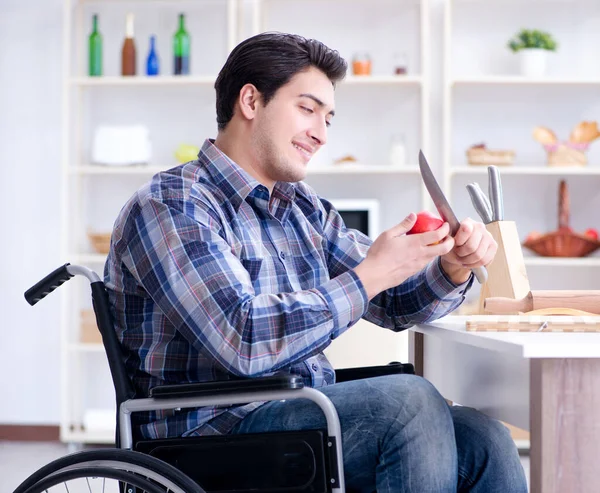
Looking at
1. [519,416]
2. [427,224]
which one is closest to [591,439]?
A: [519,416]

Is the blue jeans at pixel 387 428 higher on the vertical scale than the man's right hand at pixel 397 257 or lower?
lower

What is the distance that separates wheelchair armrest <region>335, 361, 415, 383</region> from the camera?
1.63m

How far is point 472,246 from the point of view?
146 cm

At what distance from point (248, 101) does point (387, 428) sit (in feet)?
2.21

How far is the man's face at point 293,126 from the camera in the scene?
1.61 m

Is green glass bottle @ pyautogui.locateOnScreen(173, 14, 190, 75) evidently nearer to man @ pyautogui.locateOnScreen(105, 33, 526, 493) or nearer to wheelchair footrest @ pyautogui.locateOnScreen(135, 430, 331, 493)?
man @ pyautogui.locateOnScreen(105, 33, 526, 493)

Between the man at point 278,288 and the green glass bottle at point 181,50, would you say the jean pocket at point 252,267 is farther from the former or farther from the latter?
the green glass bottle at point 181,50

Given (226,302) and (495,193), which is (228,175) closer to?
(226,302)

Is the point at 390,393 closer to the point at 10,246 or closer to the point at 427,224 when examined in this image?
the point at 427,224

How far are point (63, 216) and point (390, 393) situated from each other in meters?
3.14

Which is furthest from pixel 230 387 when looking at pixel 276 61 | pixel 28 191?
pixel 28 191

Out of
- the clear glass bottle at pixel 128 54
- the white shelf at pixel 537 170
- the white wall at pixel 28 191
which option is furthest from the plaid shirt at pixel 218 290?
the white wall at pixel 28 191

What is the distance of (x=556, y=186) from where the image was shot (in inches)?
170

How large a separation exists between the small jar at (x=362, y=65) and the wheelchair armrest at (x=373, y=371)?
106 inches
